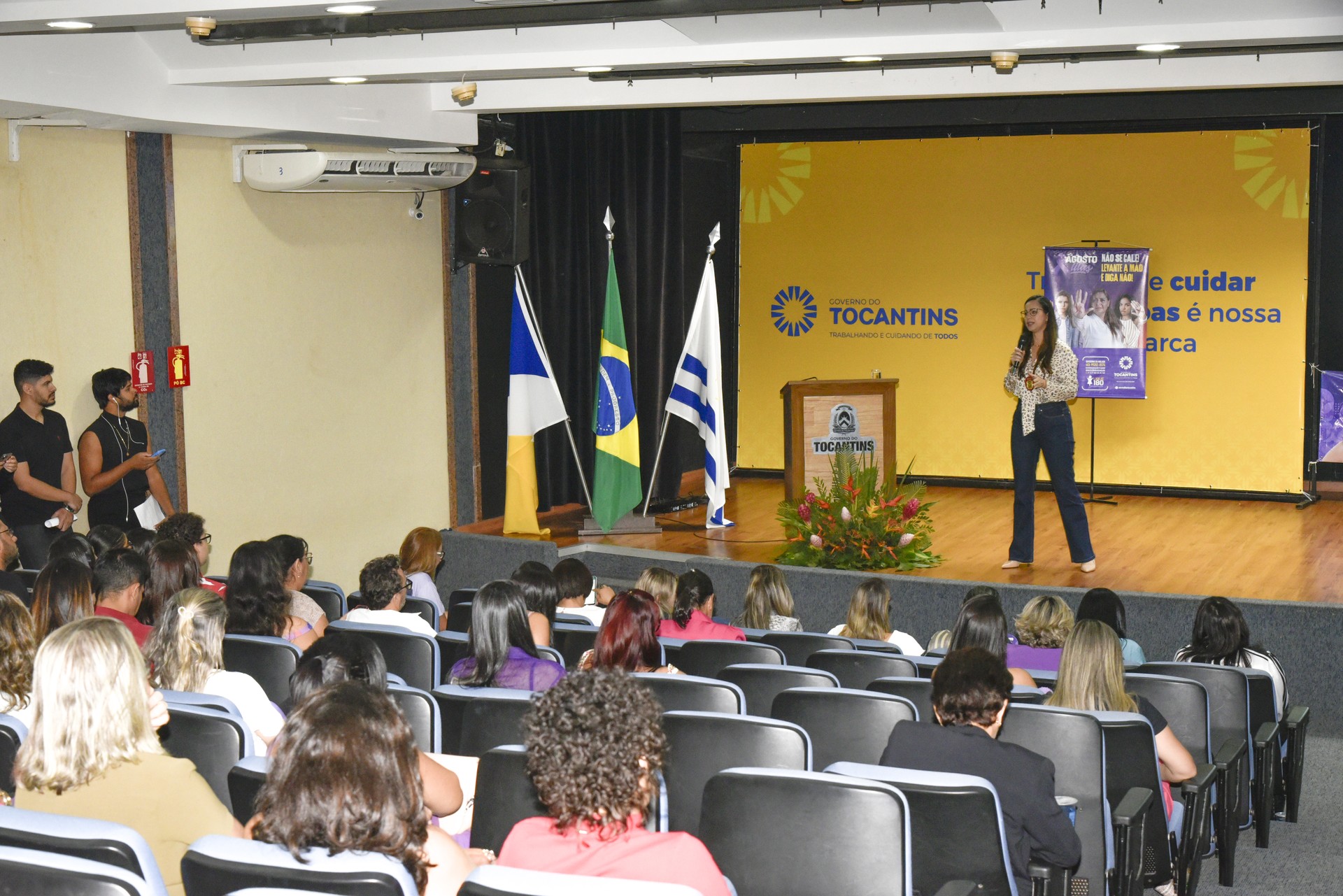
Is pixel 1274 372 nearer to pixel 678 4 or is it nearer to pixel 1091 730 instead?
pixel 678 4

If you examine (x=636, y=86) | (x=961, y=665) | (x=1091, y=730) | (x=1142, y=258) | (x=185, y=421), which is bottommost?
(x=1091, y=730)

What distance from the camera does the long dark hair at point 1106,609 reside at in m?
4.95

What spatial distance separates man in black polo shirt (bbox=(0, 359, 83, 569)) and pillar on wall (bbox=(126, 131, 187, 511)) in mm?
903

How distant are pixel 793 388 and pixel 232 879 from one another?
776 centimetres

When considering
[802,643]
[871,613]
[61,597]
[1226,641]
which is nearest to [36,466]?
[61,597]

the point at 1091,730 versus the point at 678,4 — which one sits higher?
the point at 678,4

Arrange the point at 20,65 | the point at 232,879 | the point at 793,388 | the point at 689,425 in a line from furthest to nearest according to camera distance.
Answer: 1. the point at 689,425
2. the point at 793,388
3. the point at 20,65
4. the point at 232,879

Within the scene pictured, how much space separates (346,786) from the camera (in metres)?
2.03

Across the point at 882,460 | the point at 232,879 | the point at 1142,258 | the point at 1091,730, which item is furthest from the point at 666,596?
the point at 1142,258

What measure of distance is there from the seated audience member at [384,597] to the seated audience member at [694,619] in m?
0.87

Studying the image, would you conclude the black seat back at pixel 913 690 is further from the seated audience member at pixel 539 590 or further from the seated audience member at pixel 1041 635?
the seated audience member at pixel 539 590

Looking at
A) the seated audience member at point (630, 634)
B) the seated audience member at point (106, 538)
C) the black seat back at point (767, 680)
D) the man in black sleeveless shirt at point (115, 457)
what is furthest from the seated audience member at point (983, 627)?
the man in black sleeveless shirt at point (115, 457)

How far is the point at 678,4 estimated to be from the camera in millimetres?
4883

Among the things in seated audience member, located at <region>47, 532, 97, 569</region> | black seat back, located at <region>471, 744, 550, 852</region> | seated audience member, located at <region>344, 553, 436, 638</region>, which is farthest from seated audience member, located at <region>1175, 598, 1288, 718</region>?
seated audience member, located at <region>47, 532, 97, 569</region>
